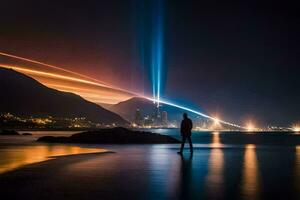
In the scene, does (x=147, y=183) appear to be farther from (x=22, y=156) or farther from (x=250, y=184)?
(x=22, y=156)

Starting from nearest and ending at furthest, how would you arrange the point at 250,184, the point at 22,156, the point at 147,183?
the point at 250,184
the point at 147,183
the point at 22,156

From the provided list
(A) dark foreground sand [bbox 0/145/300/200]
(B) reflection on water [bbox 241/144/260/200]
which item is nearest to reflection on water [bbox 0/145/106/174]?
(A) dark foreground sand [bbox 0/145/300/200]

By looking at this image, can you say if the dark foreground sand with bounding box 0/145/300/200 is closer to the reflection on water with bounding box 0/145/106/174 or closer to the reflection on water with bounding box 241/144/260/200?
the reflection on water with bounding box 241/144/260/200

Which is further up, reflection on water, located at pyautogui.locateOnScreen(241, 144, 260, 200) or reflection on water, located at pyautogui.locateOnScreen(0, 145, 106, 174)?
reflection on water, located at pyautogui.locateOnScreen(0, 145, 106, 174)

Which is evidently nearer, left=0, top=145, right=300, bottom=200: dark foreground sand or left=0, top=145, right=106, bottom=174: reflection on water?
left=0, top=145, right=300, bottom=200: dark foreground sand

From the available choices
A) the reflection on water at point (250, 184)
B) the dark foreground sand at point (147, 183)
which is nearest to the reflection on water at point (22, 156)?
the dark foreground sand at point (147, 183)

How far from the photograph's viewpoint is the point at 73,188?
1157 centimetres

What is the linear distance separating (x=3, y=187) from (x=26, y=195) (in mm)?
1522

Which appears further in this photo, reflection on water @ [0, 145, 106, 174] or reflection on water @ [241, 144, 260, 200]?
reflection on water @ [0, 145, 106, 174]

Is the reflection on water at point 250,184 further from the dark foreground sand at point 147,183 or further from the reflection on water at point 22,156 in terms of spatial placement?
the reflection on water at point 22,156

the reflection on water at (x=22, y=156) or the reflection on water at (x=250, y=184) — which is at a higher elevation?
the reflection on water at (x=22, y=156)

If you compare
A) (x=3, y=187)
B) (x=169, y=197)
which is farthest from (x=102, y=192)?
(x=3, y=187)

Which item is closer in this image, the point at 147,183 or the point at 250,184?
the point at 250,184

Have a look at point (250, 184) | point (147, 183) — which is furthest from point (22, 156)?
point (250, 184)
